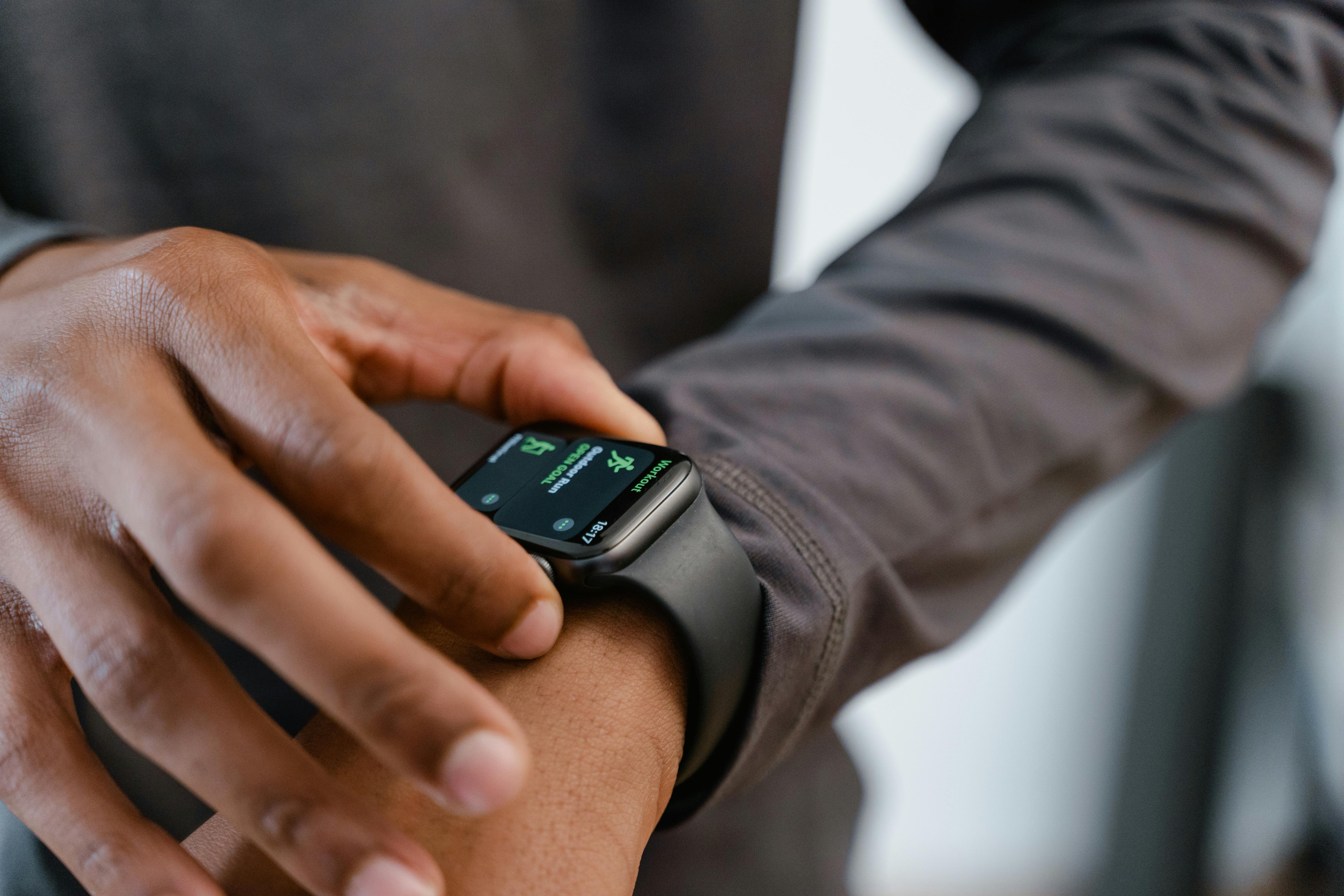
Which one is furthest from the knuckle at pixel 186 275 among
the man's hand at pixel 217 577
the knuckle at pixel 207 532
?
the knuckle at pixel 207 532

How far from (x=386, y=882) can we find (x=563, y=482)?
21cm

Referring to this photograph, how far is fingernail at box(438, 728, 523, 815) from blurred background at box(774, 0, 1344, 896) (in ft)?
3.37

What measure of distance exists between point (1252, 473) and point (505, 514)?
150cm

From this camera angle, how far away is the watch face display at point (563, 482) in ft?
1.43

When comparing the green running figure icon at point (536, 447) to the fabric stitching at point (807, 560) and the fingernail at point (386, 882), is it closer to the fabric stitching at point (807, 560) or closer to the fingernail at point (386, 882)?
the fabric stitching at point (807, 560)

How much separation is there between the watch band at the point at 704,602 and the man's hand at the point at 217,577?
0.06m

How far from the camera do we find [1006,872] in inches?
74.7

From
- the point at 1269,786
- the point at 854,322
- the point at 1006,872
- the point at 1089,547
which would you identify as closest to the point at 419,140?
the point at 854,322

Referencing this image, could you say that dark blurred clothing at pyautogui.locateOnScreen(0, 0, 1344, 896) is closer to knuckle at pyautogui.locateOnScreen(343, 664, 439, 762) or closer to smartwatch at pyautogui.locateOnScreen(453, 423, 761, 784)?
smartwatch at pyautogui.locateOnScreen(453, 423, 761, 784)

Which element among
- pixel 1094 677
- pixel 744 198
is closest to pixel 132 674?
pixel 744 198

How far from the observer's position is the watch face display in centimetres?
44

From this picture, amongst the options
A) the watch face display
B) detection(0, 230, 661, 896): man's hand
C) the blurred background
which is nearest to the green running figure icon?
the watch face display

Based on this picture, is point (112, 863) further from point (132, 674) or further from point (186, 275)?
point (186, 275)

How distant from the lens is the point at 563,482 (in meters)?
0.46
